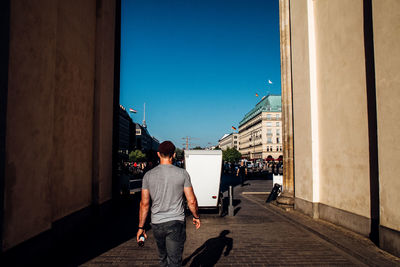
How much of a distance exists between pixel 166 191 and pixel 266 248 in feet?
11.9

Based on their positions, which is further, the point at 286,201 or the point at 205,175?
the point at 286,201

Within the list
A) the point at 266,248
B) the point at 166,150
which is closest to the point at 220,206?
the point at 266,248

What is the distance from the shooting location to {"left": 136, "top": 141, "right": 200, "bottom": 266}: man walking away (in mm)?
3377

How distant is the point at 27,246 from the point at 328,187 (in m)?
7.58

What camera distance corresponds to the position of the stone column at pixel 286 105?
453 inches

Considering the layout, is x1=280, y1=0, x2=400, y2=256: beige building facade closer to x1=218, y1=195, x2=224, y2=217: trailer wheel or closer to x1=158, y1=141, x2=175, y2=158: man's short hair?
x1=218, y1=195, x2=224, y2=217: trailer wheel

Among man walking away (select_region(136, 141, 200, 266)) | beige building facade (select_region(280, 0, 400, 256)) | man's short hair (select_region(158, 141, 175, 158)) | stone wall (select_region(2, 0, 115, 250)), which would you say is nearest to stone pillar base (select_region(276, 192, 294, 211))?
beige building facade (select_region(280, 0, 400, 256))

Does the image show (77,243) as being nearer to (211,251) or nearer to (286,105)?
(211,251)

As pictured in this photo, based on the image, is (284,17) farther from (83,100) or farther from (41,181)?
(41,181)

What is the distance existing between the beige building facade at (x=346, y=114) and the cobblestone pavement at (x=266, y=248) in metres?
0.53

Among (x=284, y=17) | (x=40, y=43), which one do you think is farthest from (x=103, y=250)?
(x=284, y=17)

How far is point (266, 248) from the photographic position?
609 centimetres

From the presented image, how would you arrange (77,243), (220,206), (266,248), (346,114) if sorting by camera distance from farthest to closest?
(220,206), (346,114), (77,243), (266,248)

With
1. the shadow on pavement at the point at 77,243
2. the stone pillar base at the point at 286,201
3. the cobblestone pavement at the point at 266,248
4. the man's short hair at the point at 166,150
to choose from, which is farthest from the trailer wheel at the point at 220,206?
the man's short hair at the point at 166,150
